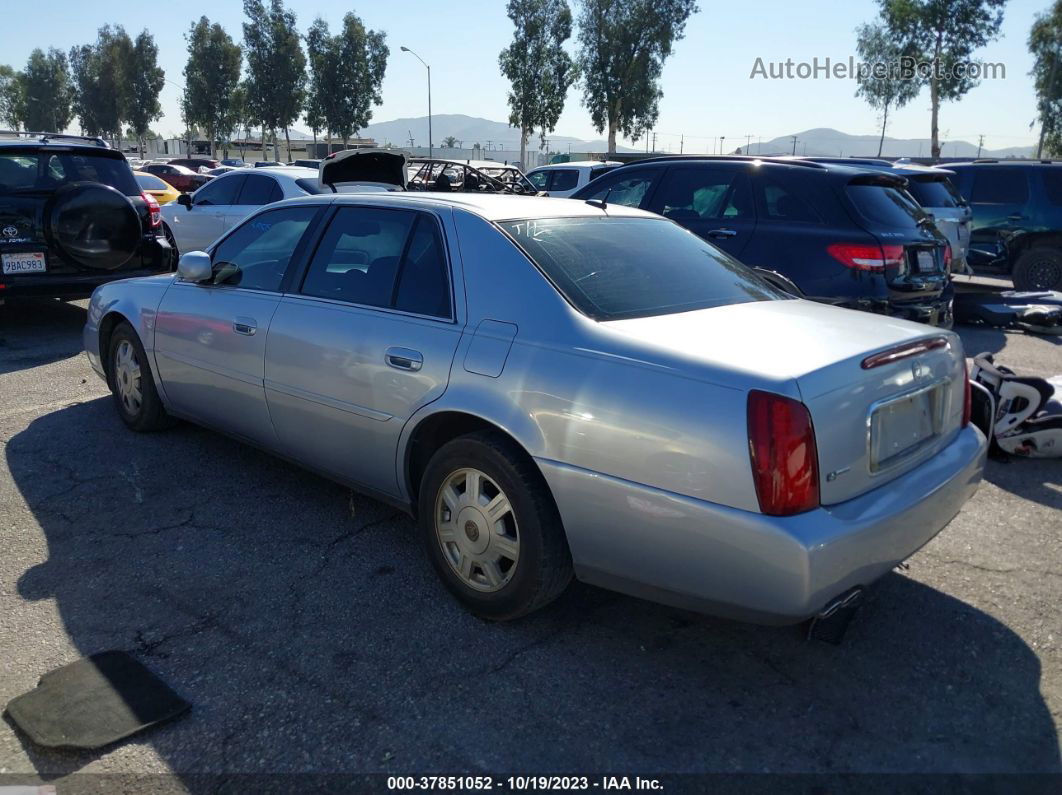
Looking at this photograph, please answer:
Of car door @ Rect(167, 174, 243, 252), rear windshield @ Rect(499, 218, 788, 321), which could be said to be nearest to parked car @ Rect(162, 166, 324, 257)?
car door @ Rect(167, 174, 243, 252)

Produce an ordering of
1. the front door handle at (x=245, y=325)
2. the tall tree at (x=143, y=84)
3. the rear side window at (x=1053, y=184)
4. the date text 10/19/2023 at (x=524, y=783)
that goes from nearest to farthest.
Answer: the date text 10/19/2023 at (x=524, y=783) < the front door handle at (x=245, y=325) < the rear side window at (x=1053, y=184) < the tall tree at (x=143, y=84)

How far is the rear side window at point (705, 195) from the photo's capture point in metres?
7.32

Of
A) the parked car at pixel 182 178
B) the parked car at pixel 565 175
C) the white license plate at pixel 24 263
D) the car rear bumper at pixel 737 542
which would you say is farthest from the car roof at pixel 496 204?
the parked car at pixel 182 178

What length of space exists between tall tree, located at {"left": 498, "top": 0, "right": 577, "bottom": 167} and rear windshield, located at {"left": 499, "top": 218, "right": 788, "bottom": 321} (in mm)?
46619

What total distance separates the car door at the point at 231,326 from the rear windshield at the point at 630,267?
1.39 meters

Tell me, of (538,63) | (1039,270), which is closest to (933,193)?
(1039,270)

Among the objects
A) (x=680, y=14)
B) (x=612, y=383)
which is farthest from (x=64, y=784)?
(x=680, y=14)

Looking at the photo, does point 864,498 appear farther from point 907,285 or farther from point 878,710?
point 907,285

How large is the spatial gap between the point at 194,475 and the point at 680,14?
46073mm

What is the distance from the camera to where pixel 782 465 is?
2.48 m

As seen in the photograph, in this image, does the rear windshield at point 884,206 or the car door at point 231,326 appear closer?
the car door at point 231,326

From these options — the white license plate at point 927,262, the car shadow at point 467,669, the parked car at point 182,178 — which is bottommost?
the car shadow at point 467,669

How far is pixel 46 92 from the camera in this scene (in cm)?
7925

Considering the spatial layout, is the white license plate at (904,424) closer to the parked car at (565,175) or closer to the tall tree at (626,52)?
the parked car at (565,175)
